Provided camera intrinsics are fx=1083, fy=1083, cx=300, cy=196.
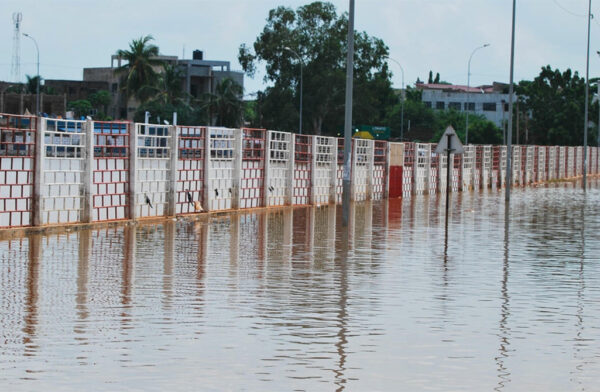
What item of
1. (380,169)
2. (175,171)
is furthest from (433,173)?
(175,171)

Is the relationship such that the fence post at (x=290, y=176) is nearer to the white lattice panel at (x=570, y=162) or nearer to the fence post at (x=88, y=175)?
the fence post at (x=88, y=175)

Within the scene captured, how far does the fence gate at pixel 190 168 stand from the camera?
29359mm

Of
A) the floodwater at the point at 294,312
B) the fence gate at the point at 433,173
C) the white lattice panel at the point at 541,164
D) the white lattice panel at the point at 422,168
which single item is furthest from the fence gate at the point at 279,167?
the white lattice panel at the point at 541,164

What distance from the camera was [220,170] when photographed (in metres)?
31.7

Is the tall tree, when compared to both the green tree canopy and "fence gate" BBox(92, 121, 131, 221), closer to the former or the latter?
the green tree canopy

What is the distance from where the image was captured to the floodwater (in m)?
9.05

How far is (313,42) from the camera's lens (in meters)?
112

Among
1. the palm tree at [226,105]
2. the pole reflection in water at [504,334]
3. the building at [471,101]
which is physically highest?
the building at [471,101]

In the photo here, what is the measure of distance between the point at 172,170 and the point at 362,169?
15.7 m

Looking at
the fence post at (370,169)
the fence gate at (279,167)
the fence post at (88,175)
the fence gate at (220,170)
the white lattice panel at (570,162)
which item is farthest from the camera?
the white lattice panel at (570,162)

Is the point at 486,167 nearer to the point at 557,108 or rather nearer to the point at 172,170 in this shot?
the point at 172,170

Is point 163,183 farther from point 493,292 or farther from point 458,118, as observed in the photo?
point 458,118

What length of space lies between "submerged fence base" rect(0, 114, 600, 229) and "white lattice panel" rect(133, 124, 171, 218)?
26mm

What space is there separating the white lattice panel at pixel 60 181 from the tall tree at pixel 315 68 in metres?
81.5
